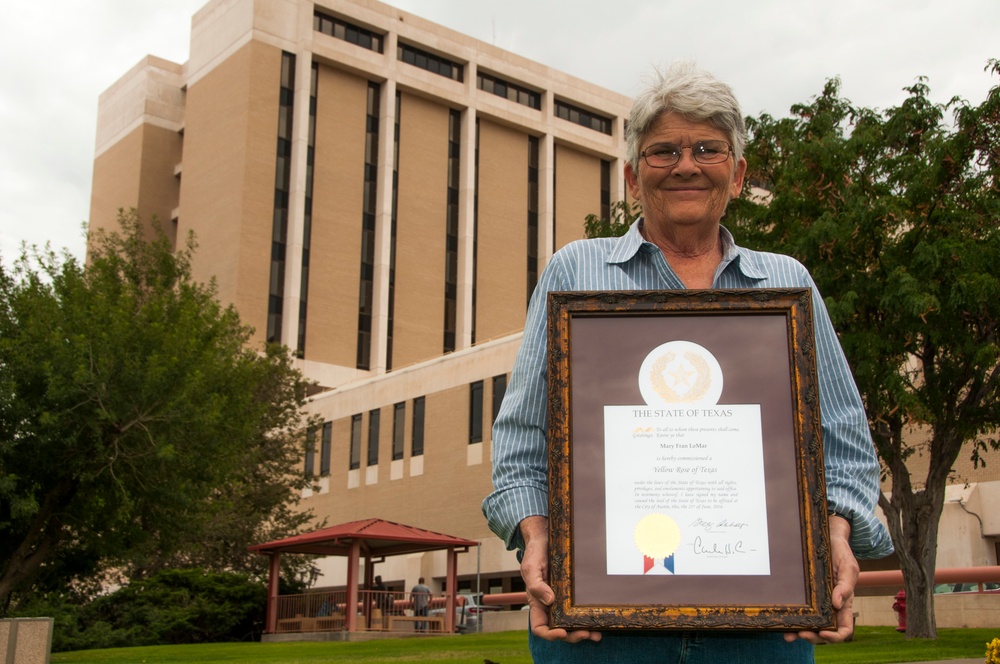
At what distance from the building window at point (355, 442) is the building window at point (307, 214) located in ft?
23.5

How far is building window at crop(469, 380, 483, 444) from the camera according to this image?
4684 centimetres

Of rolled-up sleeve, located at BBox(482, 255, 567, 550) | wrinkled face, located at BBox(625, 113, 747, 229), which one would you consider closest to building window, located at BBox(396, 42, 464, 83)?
wrinkled face, located at BBox(625, 113, 747, 229)

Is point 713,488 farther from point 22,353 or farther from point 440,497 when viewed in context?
point 440,497

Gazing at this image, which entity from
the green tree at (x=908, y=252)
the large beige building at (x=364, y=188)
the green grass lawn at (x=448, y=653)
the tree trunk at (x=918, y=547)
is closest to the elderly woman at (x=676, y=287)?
the green grass lawn at (x=448, y=653)

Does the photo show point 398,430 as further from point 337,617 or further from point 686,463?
point 686,463

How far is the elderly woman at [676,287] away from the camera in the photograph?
239 cm

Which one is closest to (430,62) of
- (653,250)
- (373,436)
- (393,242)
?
(393,242)

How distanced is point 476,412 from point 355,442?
9764 mm

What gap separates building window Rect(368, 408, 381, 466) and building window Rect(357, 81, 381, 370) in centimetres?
979

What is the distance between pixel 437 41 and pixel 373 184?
1011 centimetres

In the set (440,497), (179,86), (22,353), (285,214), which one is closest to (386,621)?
(22,353)

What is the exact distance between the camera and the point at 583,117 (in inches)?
2960

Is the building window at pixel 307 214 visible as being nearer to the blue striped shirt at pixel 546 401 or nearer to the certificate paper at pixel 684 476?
the blue striped shirt at pixel 546 401

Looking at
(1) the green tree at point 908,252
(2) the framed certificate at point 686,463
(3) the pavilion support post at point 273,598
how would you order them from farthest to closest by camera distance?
1. (3) the pavilion support post at point 273,598
2. (1) the green tree at point 908,252
3. (2) the framed certificate at point 686,463
